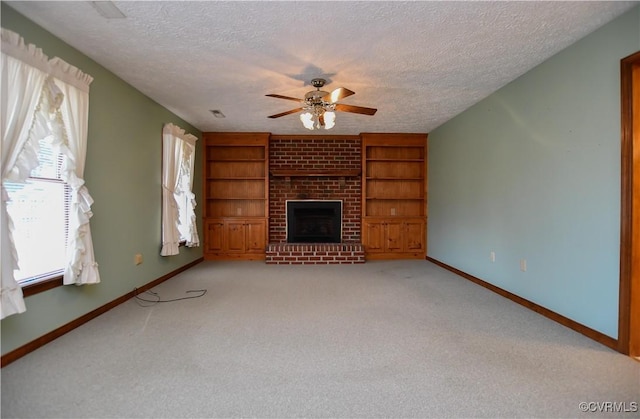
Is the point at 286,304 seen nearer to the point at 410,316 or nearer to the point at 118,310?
the point at 410,316

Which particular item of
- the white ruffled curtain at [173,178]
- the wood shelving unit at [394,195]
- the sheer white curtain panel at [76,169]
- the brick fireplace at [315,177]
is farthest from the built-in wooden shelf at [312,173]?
the sheer white curtain panel at [76,169]

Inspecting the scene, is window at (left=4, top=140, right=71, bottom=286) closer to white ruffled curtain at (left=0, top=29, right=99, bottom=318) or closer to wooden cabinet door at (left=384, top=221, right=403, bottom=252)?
white ruffled curtain at (left=0, top=29, right=99, bottom=318)

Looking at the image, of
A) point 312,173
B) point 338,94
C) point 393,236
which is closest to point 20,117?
point 338,94

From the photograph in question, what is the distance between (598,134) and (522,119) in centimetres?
85

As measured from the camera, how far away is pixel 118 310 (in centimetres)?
273

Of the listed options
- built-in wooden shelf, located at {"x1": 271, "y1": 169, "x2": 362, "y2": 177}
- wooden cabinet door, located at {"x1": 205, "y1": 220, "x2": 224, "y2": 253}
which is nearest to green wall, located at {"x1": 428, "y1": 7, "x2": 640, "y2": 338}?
built-in wooden shelf, located at {"x1": 271, "y1": 169, "x2": 362, "y2": 177}

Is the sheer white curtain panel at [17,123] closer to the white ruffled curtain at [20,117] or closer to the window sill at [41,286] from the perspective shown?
the white ruffled curtain at [20,117]

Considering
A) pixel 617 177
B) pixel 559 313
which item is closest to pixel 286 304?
pixel 559 313

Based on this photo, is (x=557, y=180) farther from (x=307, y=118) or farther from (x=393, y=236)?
(x=393, y=236)

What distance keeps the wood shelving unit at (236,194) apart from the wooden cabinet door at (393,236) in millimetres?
2251

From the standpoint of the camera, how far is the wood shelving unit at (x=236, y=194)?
5.38 meters

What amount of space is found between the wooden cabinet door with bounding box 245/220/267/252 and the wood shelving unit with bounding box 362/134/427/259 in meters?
1.87

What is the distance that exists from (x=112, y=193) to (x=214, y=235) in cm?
262

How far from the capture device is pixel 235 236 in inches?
213
